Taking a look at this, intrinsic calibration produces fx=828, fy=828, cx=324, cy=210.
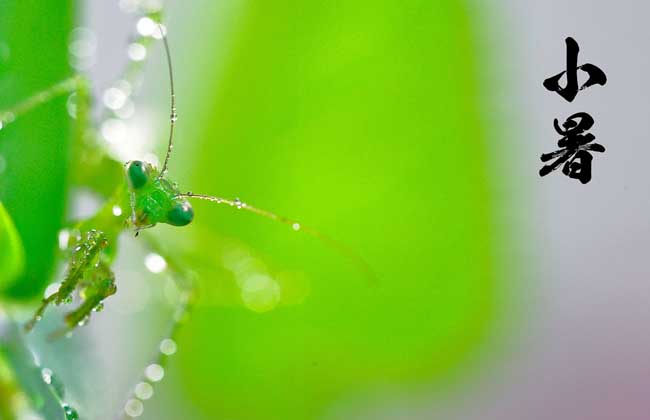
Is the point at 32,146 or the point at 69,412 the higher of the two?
the point at 32,146

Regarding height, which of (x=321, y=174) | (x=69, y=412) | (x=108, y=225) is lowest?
(x=69, y=412)

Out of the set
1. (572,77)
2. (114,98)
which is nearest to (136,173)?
(114,98)

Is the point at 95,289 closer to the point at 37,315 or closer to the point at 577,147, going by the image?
the point at 37,315

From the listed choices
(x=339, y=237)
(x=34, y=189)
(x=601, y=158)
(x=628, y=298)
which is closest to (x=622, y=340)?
(x=628, y=298)

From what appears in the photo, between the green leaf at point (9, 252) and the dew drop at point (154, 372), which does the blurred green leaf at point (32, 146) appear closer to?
the green leaf at point (9, 252)

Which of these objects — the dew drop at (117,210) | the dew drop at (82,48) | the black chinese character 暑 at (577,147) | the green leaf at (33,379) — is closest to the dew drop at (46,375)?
the green leaf at (33,379)
